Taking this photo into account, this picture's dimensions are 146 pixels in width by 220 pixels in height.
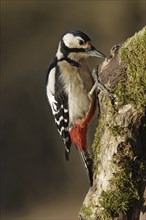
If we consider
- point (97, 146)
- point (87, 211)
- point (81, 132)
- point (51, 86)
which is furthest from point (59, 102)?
point (87, 211)

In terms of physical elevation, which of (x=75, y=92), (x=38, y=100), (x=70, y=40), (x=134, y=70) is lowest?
(x=38, y=100)

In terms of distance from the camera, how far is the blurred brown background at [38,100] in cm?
1038

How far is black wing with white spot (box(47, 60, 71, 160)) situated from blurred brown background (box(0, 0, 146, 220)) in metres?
5.80

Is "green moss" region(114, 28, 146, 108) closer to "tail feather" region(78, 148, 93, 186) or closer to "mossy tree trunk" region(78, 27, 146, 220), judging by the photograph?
"mossy tree trunk" region(78, 27, 146, 220)

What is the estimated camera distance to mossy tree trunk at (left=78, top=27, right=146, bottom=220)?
344 cm

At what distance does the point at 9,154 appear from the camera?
35.4 feet

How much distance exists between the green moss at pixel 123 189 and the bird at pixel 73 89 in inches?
27.9

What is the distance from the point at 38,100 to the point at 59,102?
5.99m

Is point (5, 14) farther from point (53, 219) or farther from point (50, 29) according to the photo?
point (53, 219)

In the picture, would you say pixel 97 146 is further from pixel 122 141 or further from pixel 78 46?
pixel 78 46

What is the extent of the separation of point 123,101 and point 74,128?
2.98 feet

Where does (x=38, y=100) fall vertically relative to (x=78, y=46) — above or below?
below

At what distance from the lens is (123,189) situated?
3.51 m

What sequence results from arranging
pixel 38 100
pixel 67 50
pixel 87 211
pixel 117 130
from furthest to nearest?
pixel 38 100 → pixel 67 50 → pixel 87 211 → pixel 117 130
